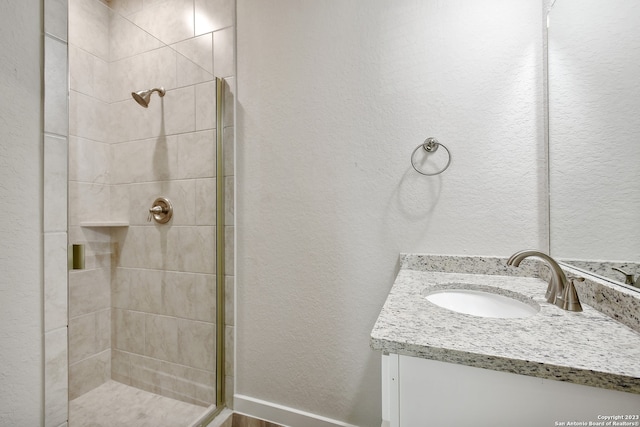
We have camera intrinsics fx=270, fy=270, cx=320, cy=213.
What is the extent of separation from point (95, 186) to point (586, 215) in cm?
173

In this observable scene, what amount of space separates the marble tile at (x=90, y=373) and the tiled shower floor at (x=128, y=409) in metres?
0.02

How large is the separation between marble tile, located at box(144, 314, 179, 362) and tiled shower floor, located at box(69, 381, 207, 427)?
166mm

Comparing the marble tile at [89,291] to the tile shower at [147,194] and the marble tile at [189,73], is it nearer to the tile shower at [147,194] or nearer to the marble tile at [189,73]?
the tile shower at [147,194]

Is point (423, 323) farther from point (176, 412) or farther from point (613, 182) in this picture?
point (176, 412)

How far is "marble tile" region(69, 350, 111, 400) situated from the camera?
3.24 ft

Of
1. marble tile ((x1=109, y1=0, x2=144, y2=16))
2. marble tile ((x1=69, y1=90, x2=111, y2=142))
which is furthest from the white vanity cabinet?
marble tile ((x1=109, y1=0, x2=144, y2=16))

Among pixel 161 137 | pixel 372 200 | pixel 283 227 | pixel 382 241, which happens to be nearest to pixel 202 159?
pixel 161 137

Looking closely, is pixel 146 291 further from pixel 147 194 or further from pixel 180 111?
pixel 180 111

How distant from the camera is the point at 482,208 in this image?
1075mm

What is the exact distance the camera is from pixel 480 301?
3.03 ft

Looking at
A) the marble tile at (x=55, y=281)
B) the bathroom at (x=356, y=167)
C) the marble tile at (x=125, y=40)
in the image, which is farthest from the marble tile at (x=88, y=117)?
the bathroom at (x=356, y=167)

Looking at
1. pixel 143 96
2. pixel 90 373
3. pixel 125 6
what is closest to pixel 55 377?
pixel 90 373

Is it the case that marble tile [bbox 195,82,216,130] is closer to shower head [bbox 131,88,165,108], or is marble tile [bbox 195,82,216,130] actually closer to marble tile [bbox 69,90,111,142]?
shower head [bbox 131,88,165,108]

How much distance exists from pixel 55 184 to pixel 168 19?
1304 millimetres
